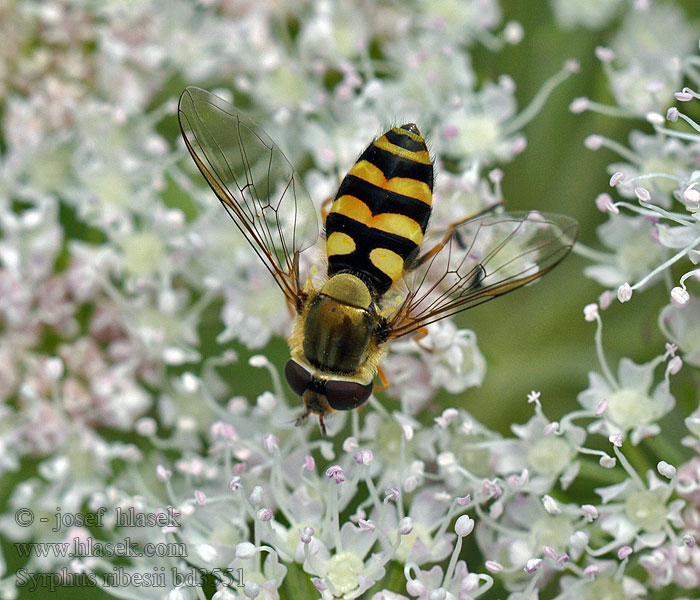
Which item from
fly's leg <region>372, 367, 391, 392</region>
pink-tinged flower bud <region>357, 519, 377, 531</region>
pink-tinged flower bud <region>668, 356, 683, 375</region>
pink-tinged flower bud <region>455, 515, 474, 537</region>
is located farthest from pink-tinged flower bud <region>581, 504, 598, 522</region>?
fly's leg <region>372, 367, 391, 392</region>

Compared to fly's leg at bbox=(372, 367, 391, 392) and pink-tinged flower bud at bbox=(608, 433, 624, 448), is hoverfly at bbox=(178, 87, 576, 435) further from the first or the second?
Result: pink-tinged flower bud at bbox=(608, 433, 624, 448)

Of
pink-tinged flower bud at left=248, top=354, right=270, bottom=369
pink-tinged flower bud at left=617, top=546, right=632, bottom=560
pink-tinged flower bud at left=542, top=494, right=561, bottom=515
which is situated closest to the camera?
pink-tinged flower bud at left=617, top=546, right=632, bottom=560

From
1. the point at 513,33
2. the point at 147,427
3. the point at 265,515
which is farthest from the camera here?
the point at 513,33

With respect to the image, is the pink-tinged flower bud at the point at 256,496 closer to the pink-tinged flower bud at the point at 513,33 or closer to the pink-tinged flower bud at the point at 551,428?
the pink-tinged flower bud at the point at 551,428

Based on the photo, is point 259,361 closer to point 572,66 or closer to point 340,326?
point 340,326

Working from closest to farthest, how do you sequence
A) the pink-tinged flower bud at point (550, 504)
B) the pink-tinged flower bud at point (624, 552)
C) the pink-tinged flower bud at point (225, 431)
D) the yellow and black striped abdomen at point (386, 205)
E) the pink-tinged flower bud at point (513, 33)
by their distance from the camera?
the pink-tinged flower bud at point (624, 552)
the pink-tinged flower bud at point (550, 504)
the yellow and black striped abdomen at point (386, 205)
the pink-tinged flower bud at point (225, 431)
the pink-tinged flower bud at point (513, 33)

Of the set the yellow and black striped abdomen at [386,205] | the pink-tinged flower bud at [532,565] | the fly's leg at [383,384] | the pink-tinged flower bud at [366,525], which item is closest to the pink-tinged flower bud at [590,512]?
the pink-tinged flower bud at [532,565]

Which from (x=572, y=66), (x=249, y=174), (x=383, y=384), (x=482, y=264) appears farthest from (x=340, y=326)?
(x=572, y=66)
